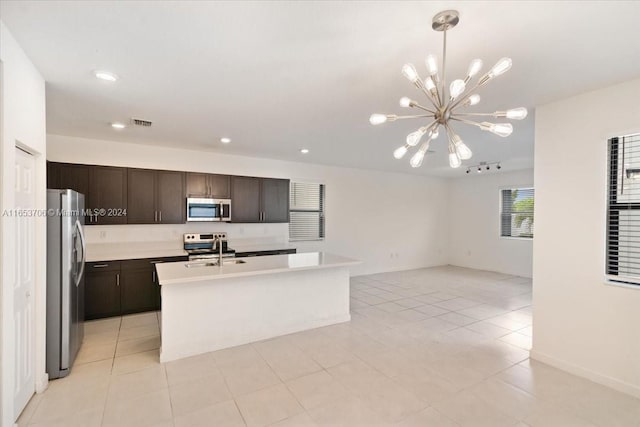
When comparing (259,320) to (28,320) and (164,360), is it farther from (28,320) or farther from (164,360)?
(28,320)

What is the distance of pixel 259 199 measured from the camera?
562 cm

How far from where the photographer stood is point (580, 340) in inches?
108

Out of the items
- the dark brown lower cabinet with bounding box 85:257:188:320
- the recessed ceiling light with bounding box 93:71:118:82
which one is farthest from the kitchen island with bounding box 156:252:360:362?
the recessed ceiling light with bounding box 93:71:118:82

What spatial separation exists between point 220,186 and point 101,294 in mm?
2287

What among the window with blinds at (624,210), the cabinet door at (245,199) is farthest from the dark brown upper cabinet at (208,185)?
the window with blinds at (624,210)

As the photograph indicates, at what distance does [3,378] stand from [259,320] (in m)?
2.10

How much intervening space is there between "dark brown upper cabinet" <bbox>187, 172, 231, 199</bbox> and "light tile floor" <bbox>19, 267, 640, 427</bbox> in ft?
6.89

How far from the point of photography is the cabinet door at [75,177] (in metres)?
4.16

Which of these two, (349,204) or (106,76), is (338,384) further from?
(349,204)

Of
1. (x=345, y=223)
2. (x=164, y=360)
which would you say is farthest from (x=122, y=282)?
(x=345, y=223)

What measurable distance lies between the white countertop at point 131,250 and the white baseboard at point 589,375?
4.59 meters

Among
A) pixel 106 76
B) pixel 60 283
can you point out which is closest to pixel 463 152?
pixel 106 76

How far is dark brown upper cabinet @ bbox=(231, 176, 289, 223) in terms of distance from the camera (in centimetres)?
541

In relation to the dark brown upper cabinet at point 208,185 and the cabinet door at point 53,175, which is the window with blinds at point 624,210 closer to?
the dark brown upper cabinet at point 208,185
